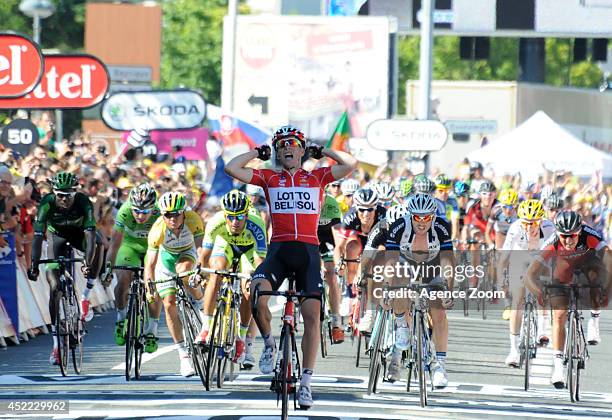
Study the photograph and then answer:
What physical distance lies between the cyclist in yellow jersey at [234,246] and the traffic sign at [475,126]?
131ft

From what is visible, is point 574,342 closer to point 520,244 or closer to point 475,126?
point 520,244

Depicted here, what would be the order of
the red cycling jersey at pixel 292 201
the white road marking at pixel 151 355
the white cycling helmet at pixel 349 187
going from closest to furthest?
the red cycling jersey at pixel 292 201, the white road marking at pixel 151 355, the white cycling helmet at pixel 349 187

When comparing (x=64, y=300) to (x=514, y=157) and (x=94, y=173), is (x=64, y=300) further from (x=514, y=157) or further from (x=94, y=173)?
(x=514, y=157)

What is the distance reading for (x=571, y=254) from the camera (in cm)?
1578

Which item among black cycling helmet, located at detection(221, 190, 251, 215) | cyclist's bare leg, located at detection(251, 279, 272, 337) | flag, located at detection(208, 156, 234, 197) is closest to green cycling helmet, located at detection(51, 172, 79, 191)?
black cycling helmet, located at detection(221, 190, 251, 215)

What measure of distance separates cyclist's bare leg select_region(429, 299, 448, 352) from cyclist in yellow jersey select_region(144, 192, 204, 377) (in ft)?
6.97

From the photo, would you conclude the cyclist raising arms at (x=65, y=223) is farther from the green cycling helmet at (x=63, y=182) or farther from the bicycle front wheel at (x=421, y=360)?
the bicycle front wheel at (x=421, y=360)

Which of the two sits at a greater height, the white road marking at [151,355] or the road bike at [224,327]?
the road bike at [224,327]

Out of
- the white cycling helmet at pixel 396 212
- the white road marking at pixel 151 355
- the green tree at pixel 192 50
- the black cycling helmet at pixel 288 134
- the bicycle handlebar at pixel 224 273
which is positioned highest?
the green tree at pixel 192 50

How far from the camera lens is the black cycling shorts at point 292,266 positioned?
13641 millimetres

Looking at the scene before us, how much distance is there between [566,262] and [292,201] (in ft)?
11.0

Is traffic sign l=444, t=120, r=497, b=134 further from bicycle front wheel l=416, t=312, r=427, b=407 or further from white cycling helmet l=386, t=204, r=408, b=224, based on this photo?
bicycle front wheel l=416, t=312, r=427, b=407

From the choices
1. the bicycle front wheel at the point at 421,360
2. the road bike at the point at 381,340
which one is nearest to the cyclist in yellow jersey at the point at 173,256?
the road bike at the point at 381,340

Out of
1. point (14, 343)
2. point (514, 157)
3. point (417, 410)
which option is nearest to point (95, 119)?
point (514, 157)
